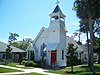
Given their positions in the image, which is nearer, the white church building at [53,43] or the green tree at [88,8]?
the green tree at [88,8]

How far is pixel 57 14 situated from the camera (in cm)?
3694

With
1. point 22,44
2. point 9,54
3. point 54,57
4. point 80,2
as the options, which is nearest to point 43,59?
point 54,57

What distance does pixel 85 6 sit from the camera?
94.4 feet

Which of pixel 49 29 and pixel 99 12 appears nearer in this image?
pixel 99 12

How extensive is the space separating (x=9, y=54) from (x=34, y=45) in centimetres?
557

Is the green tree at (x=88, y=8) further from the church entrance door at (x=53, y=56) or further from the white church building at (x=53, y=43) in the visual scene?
the church entrance door at (x=53, y=56)

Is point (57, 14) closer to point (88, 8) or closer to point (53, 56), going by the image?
point (53, 56)

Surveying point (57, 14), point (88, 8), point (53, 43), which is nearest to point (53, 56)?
point (53, 43)

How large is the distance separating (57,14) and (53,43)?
527 cm

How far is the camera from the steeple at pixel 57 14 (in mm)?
36875

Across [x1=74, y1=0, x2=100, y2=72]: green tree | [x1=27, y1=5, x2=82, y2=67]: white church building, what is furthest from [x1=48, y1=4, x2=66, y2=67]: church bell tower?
[x1=74, y1=0, x2=100, y2=72]: green tree

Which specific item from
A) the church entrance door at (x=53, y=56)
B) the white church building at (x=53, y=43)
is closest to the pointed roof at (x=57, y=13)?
the white church building at (x=53, y=43)

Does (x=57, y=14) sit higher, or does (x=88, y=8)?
(x=57, y=14)

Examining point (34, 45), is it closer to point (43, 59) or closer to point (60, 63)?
point (43, 59)
